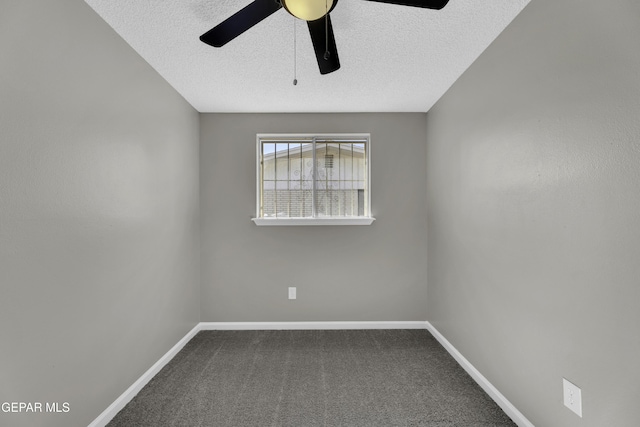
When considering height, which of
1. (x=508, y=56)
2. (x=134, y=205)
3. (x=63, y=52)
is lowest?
(x=134, y=205)

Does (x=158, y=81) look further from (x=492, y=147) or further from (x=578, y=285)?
(x=578, y=285)

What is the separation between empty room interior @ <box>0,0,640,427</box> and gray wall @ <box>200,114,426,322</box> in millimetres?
23

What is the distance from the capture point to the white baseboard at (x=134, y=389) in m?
1.91

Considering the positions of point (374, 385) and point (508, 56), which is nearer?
point (508, 56)

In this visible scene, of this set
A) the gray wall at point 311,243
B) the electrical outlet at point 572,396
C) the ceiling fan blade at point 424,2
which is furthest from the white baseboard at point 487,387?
the ceiling fan blade at point 424,2

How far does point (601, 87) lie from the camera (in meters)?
1.32

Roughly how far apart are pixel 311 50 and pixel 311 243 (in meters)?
1.95

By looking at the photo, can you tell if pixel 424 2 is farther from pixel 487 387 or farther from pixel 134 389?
pixel 134 389

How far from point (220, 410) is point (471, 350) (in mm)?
1808

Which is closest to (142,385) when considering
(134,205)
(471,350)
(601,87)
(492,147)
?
(134,205)

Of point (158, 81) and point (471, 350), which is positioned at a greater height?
point (158, 81)

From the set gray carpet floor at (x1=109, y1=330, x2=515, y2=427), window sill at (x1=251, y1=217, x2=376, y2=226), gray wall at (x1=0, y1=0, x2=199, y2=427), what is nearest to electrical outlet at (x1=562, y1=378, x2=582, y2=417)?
gray carpet floor at (x1=109, y1=330, x2=515, y2=427)

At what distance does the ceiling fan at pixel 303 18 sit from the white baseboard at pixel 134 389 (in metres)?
2.11

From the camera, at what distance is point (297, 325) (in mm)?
3551
